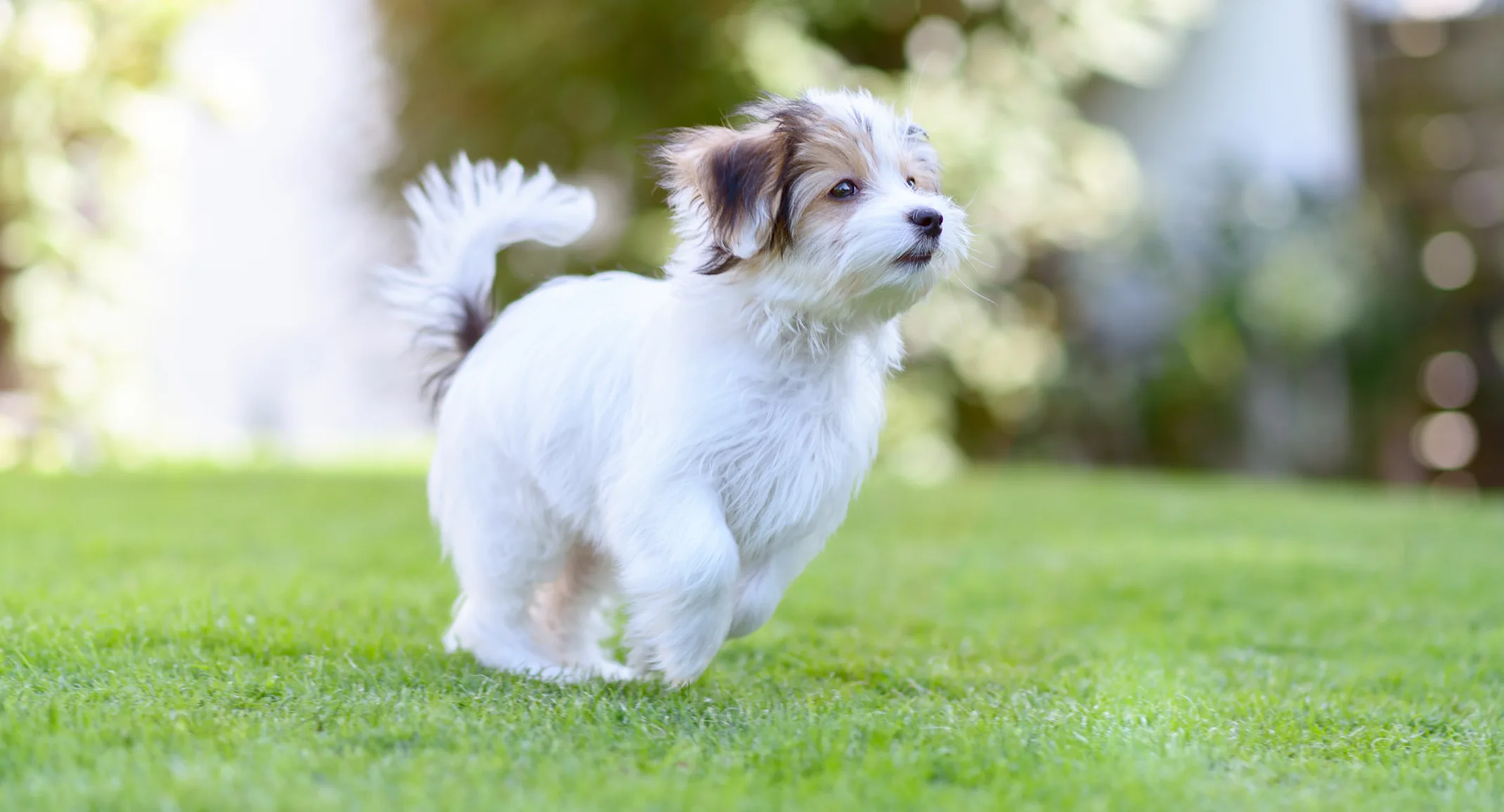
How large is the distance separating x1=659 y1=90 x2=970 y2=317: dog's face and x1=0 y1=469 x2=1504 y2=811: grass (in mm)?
1138

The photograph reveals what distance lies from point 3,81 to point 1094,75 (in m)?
10.5

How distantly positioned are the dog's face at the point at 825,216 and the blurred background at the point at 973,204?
8299mm

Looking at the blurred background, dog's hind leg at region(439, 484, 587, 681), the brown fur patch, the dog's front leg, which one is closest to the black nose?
the brown fur patch

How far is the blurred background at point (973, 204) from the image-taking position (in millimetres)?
12508

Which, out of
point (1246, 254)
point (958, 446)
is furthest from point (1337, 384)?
point (958, 446)

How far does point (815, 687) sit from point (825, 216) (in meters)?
1.44

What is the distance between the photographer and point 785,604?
6.06 metres

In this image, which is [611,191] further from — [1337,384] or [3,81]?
[1337,384]

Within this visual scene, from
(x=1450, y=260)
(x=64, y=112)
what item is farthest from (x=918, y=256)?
(x=1450, y=260)

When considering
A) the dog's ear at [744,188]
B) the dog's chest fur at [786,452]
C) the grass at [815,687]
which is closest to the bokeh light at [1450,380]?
the grass at [815,687]

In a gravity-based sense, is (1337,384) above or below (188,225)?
below

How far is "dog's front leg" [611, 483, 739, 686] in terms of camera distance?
382 cm

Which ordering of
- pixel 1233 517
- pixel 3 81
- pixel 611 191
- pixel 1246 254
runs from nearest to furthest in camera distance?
pixel 1233 517 < pixel 3 81 < pixel 1246 254 < pixel 611 191

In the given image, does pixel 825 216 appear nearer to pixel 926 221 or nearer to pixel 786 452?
pixel 926 221
